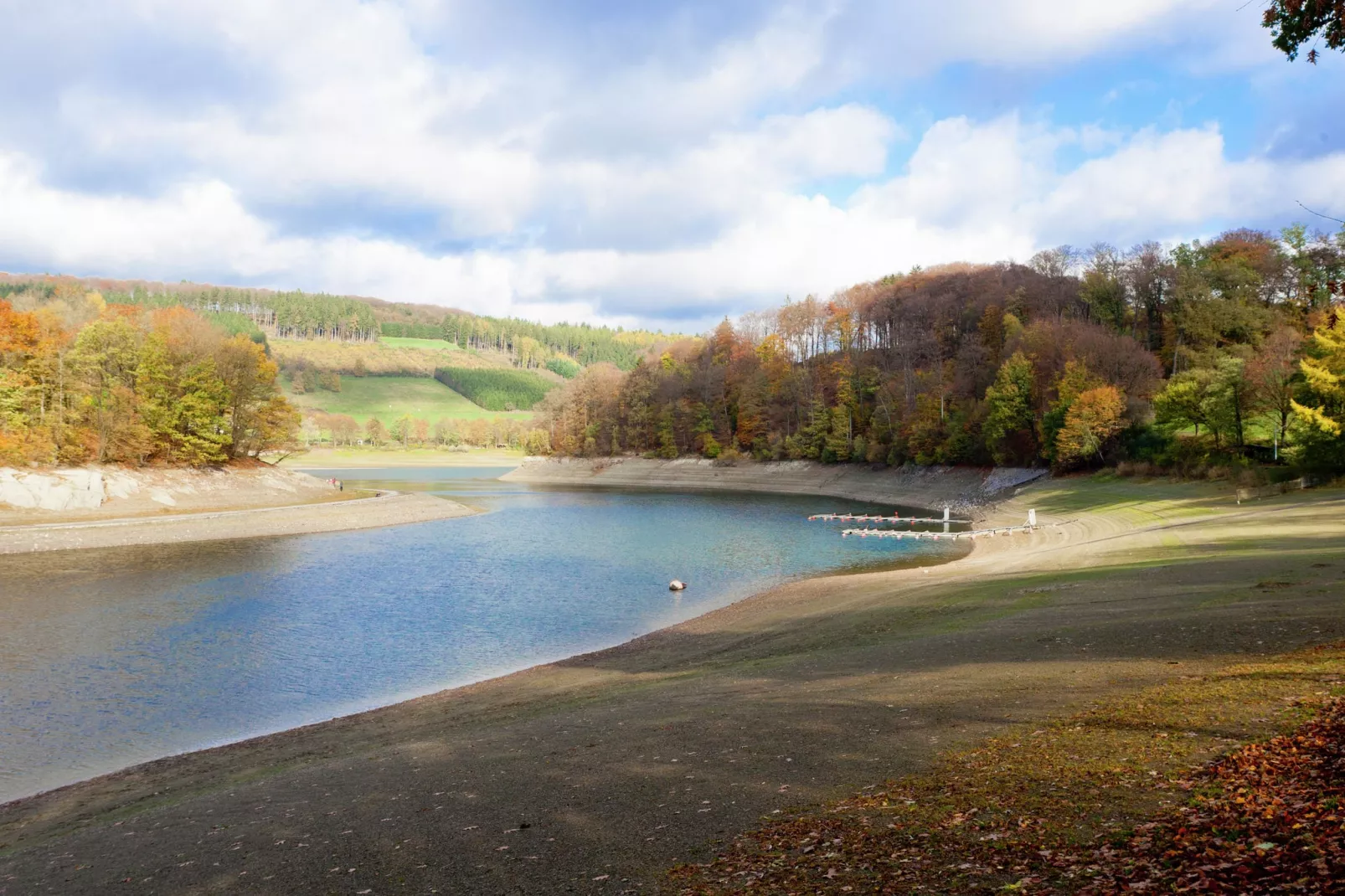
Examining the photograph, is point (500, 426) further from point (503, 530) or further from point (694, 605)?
point (694, 605)

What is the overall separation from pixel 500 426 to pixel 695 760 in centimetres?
19024

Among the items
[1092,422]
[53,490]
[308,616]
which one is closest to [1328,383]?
[1092,422]

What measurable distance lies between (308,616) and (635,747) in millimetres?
21122

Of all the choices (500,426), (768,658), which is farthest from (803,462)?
(500,426)

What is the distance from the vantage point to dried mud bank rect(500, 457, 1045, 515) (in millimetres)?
68500

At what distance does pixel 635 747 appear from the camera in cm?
1091

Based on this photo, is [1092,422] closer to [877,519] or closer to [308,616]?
[877,519]

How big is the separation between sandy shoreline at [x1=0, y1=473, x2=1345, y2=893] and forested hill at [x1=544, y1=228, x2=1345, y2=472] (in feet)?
23.7

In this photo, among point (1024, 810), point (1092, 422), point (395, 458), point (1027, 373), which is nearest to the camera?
point (1024, 810)

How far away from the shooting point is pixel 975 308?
98188mm

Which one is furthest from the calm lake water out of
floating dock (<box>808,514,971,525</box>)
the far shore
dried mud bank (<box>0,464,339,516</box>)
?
the far shore

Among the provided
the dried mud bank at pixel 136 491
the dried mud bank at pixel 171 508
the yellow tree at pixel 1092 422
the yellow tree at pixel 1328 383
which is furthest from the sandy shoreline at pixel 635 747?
the dried mud bank at pixel 136 491

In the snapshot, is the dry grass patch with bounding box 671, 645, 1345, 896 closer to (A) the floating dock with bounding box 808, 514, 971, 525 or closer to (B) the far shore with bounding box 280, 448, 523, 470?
(A) the floating dock with bounding box 808, 514, 971, 525

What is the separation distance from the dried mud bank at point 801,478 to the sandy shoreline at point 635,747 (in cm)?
4419
